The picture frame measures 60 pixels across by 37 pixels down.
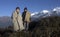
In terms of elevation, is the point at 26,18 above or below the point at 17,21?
above

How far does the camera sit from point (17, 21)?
21.5m

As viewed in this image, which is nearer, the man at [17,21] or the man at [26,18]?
the man at [17,21]

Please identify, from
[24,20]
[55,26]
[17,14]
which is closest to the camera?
[55,26]

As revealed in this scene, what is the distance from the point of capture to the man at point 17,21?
20950 millimetres

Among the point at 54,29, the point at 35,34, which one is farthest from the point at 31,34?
the point at 54,29

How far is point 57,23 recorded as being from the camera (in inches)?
773

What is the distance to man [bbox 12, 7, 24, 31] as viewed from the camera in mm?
20950

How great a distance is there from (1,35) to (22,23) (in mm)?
3352

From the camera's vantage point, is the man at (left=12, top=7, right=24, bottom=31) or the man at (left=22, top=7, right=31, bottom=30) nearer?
the man at (left=12, top=7, right=24, bottom=31)

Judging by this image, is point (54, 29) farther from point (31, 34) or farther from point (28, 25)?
point (28, 25)

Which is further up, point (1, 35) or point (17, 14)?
point (17, 14)

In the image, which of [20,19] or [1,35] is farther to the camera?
[20,19]

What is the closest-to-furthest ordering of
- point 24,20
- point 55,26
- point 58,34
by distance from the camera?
point 58,34 < point 55,26 < point 24,20

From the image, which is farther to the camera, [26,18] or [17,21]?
[26,18]
